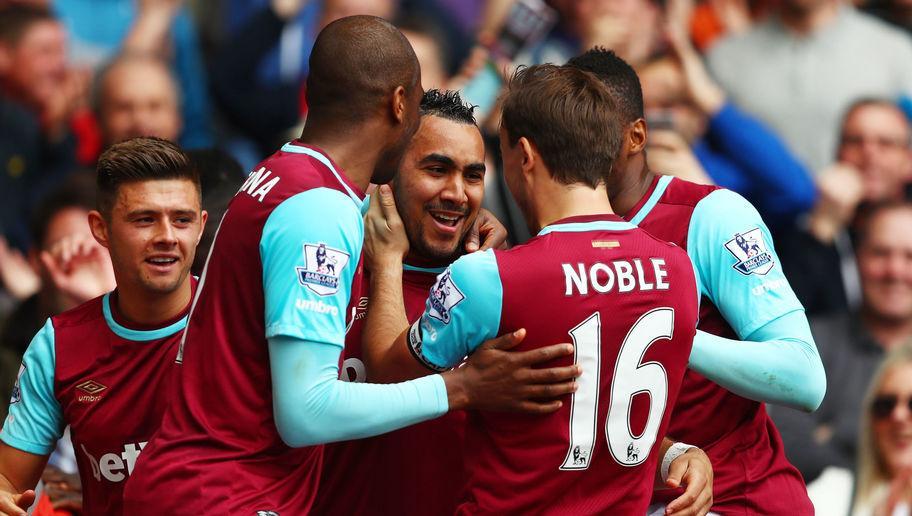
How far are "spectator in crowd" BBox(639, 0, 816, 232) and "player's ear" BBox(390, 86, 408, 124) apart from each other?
15.4 feet

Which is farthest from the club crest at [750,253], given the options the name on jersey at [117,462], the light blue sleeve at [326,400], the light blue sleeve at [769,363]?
the name on jersey at [117,462]

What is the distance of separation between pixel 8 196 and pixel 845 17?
5842 millimetres

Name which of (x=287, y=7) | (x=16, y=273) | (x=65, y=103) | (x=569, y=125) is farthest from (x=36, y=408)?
(x=65, y=103)

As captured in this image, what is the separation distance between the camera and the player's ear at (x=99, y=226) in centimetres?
455

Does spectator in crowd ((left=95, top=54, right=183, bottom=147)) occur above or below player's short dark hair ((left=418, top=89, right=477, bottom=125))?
above

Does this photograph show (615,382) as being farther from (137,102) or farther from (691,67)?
(137,102)

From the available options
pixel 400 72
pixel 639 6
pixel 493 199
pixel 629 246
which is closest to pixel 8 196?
pixel 493 199

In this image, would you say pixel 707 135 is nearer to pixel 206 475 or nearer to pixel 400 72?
pixel 400 72

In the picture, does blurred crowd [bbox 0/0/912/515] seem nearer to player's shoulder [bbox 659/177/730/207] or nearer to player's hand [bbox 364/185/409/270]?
player's hand [bbox 364/185/409/270]

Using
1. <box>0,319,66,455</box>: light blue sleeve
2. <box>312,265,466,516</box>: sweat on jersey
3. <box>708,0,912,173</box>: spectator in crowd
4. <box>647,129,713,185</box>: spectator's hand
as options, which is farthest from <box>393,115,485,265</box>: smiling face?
<box>708,0,912,173</box>: spectator in crowd

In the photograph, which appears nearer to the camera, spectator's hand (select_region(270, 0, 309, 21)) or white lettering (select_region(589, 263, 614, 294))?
white lettering (select_region(589, 263, 614, 294))

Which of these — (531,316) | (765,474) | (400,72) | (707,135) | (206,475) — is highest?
(707,135)

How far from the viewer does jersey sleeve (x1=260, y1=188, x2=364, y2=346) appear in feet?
11.5

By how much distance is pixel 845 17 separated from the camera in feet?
29.2
